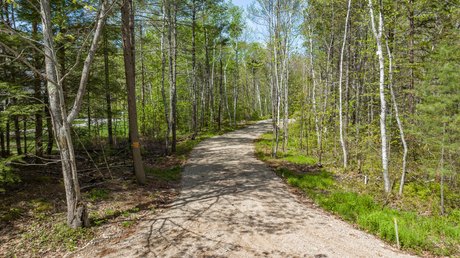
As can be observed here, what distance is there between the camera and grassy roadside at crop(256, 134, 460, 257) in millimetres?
5453

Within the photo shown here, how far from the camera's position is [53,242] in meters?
5.18

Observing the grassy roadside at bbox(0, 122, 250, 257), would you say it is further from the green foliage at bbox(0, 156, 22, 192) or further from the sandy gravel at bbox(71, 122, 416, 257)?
the green foliage at bbox(0, 156, 22, 192)

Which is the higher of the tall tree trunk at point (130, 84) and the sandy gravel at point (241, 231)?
the tall tree trunk at point (130, 84)

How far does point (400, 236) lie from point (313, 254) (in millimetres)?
2154

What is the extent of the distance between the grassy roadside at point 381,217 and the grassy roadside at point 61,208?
4692 millimetres

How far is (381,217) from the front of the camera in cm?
626

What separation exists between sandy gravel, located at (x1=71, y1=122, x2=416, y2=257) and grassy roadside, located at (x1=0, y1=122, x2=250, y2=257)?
1.56ft

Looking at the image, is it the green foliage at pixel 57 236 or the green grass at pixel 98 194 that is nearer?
the green foliage at pixel 57 236

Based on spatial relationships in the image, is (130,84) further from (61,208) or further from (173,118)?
(173,118)

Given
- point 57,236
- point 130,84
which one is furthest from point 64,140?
point 130,84

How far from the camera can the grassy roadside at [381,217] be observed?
17.9 feet

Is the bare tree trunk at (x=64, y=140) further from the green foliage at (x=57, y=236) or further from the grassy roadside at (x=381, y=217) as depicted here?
the grassy roadside at (x=381, y=217)

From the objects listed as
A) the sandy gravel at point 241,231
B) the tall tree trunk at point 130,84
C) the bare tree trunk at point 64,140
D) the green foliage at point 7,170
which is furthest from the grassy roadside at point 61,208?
the green foliage at point 7,170

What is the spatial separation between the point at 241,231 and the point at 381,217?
3434 millimetres
